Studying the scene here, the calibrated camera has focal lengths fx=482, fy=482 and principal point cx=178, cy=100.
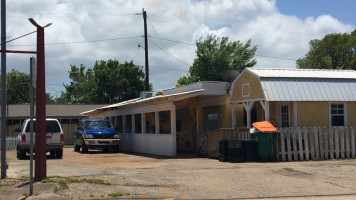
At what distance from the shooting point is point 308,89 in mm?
21438

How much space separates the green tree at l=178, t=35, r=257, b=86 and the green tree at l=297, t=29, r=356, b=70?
7.93 metres

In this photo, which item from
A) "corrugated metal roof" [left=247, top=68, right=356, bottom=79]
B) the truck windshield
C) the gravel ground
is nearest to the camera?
the gravel ground

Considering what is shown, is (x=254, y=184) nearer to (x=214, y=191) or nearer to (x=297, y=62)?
(x=214, y=191)

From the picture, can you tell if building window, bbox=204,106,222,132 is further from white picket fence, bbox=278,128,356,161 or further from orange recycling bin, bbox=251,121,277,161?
white picket fence, bbox=278,128,356,161

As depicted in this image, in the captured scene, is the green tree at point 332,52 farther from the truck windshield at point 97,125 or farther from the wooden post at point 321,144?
the wooden post at point 321,144

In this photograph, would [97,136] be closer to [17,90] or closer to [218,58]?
[218,58]

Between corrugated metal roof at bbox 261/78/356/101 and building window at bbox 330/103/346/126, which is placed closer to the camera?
corrugated metal roof at bbox 261/78/356/101

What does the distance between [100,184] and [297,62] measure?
185 feet

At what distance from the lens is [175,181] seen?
44.0 feet

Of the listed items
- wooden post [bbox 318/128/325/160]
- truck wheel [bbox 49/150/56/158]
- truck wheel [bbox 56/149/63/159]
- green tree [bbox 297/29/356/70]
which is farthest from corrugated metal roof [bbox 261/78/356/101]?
green tree [bbox 297/29/356/70]

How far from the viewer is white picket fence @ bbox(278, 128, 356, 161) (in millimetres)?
19172

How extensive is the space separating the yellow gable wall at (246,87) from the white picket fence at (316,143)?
2534 millimetres

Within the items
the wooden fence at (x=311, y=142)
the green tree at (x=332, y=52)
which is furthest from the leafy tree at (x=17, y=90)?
the wooden fence at (x=311, y=142)

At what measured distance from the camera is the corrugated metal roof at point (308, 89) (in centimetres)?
2083
